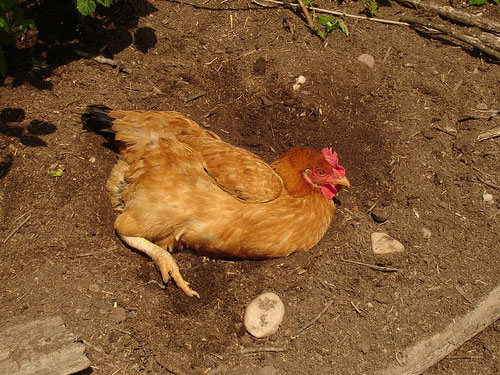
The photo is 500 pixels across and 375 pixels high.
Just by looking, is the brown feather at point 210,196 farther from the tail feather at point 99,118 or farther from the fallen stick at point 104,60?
the fallen stick at point 104,60

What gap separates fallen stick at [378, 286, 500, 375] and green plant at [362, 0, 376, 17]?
8.03 feet

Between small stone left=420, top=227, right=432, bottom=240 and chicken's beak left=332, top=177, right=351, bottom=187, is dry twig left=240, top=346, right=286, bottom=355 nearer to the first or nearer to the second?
chicken's beak left=332, top=177, right=351, bottom=187

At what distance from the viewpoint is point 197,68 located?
3.64 metres

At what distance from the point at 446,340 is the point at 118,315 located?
5.90 feet

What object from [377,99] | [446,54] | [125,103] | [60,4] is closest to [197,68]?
[125,103]

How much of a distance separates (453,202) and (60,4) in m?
3.15

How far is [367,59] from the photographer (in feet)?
12.3

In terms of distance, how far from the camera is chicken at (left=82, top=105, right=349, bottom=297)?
2.69 metres

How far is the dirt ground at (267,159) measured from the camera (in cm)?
255

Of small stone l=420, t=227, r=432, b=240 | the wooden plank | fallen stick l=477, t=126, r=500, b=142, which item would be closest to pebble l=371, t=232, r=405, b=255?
small stone l=420, t=227, r=432, b=240

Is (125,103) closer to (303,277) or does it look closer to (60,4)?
(60,4)

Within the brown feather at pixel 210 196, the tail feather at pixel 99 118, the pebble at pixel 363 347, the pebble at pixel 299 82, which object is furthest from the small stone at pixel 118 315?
the pebble at pixel 299 82

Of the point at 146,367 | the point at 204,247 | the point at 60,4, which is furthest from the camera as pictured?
the point at 60,4

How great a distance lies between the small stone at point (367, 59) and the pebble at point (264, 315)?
6.73 ft
